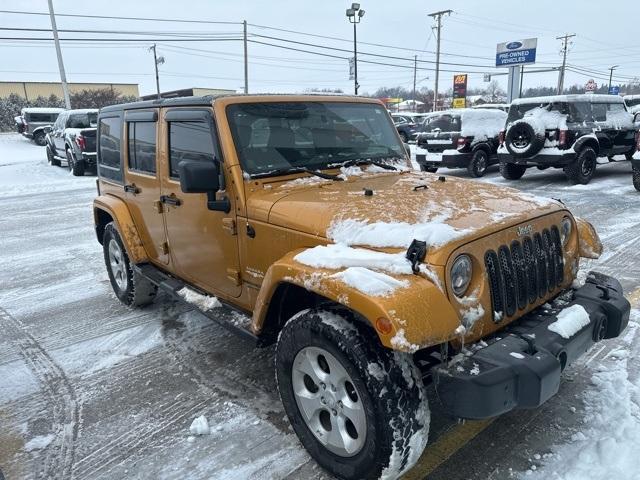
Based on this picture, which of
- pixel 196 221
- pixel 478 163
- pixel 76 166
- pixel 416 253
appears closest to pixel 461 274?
pixel 416 253

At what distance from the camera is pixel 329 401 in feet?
8.32

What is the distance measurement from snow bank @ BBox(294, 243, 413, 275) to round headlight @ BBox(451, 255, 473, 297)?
0.74 ft

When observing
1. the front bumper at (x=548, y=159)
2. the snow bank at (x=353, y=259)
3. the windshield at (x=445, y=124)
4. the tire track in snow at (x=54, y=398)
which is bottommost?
the tire track in snow at (x=54, y=398)

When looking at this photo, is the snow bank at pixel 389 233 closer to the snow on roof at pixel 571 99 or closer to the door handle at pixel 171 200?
the door handle at pixel 171 200

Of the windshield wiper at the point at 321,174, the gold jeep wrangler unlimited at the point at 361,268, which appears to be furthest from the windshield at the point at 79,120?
the windshield wiper at the point at 321,174

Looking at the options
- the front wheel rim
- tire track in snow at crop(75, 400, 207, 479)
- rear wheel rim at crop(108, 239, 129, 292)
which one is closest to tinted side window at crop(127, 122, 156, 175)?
rear wheel rim at crop(108, 239, 129, 292)

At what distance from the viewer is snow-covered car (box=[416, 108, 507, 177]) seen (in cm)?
1282

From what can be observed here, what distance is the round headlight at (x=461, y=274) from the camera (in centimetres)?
236

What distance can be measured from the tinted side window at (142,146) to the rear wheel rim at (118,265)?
38.1 inches

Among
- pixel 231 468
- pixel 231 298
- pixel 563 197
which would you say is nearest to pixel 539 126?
pixel 563 197

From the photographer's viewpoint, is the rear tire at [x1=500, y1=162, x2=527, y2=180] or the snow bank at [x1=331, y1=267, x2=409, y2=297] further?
the rear tire at [x1=500, y1=162, x2=527, y2=180]

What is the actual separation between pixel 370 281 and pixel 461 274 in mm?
483

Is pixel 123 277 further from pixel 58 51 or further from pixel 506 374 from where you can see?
pixel 58 51

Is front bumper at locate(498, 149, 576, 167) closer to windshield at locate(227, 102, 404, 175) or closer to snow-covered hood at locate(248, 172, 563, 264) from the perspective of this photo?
windshield at locate(227, 102, 404, 175)
